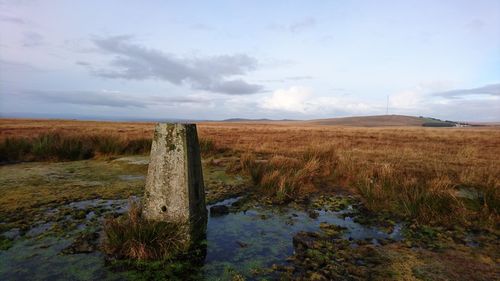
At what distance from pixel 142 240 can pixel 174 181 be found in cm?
92

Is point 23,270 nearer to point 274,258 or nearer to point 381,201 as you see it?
point 274,258

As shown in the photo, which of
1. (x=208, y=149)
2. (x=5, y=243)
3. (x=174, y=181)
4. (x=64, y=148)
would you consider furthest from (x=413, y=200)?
(x=64, y=148)

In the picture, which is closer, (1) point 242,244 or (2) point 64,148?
(1) point 242,244

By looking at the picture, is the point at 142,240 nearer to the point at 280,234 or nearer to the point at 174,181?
the point at 174,181

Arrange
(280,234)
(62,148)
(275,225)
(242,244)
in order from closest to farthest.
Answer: (242,244) < (280,234) < (275,225) < (62,148)

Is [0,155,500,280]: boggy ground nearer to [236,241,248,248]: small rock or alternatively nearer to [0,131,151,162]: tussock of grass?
[236,241,248,248]: small rock

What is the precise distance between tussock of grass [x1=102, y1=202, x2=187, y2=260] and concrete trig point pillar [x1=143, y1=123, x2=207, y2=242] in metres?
0.25

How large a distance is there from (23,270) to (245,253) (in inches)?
105

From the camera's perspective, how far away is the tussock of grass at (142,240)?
404 centimetres

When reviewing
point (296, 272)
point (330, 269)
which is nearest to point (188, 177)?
point (296, 272)

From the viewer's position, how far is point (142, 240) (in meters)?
4.12

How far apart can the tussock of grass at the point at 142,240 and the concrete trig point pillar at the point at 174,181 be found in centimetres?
25

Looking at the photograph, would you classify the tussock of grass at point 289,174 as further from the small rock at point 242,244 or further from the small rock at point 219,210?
the small rock at point 242,244

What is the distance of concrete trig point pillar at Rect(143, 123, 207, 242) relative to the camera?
4602mm
